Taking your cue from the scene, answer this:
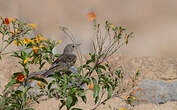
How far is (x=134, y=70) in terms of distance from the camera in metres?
6.10

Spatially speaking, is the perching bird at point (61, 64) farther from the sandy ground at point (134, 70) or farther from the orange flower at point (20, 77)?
the sandy ground at point (134, 70)

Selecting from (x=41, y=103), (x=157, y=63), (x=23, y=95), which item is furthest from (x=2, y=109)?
(x=157, y=63)

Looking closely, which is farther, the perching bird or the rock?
the rock

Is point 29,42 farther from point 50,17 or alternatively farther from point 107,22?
point 50,17

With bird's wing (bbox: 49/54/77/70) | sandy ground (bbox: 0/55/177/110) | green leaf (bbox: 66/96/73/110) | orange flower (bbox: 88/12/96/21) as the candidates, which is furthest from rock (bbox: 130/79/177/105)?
green leaf (bbox: 66/96/73/110)

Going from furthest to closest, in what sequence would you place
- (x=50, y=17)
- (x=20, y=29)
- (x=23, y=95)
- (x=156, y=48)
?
(x=50, y=17), (x=156, y=48), (x=20, y=29), (x=23, y=95)

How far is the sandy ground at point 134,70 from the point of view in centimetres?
396

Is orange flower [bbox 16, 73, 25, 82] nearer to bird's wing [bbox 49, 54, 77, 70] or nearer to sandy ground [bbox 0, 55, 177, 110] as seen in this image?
bird's wing [bbox 49, 54, 77, 70]

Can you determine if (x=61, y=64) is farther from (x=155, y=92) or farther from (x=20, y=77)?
(x=155, y=92)

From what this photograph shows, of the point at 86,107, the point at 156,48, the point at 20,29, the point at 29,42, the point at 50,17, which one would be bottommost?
the point at 86,107

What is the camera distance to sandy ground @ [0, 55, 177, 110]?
3957 millimetres

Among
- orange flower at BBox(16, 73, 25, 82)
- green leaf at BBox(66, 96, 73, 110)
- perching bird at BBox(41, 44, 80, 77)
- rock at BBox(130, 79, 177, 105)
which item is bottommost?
rock at BBox(130, 79, 177, 105)

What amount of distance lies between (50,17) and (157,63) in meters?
5.66

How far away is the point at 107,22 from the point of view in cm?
164
